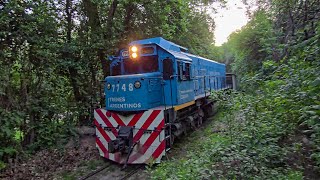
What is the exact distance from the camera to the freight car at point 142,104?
22.4 feet

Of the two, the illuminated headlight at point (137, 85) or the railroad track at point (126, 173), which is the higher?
the illuminated headlight at point (137, 85)

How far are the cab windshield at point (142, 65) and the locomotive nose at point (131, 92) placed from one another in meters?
0.51

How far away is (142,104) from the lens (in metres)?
6.90

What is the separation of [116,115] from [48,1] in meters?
4.49

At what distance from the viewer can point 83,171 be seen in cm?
661

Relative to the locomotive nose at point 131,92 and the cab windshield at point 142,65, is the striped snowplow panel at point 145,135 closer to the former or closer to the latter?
the locomotive nose at point 131,92

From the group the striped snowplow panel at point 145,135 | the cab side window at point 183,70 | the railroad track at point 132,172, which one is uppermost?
the cab side window at point 183,70

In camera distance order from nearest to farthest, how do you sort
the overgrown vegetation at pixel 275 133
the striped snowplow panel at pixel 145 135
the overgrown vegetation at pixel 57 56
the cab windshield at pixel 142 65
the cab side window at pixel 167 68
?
the overgrown vegetation at pixel 275 133, the striped snowplow panel at pixel 145 135, the overgrown vegetation at pixel 57 56, the cab side window at pixel 167 68, the cab windshield at pixel 142 65

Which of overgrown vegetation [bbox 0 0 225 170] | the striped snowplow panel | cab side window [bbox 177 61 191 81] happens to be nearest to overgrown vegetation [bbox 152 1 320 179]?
the striped snowplow panel

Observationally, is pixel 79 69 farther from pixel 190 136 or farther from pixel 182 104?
pixel 190 136

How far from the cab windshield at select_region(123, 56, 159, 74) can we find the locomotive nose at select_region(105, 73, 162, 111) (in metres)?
0.51

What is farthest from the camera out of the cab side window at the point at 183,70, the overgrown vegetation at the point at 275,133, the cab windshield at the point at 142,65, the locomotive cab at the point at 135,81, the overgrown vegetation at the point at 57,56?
the cab side window at the point at 183,70

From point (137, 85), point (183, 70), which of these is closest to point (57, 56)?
point (137, 85)

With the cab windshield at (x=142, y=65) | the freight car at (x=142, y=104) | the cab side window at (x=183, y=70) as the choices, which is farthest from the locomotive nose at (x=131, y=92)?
the cab side window at (x=183, y=70)
